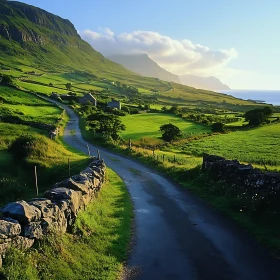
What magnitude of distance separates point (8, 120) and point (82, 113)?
36999 millimetres

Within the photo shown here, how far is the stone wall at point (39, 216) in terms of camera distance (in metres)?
10.4

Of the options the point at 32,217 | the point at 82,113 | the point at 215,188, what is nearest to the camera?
the point at 32,217

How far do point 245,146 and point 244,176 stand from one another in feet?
144

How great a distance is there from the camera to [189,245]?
15.5 m

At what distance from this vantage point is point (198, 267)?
43.5 ft

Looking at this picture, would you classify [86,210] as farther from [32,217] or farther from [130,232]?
[32,217]

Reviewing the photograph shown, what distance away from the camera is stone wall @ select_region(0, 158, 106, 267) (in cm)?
1041

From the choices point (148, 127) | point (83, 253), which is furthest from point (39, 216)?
point (148, 127)

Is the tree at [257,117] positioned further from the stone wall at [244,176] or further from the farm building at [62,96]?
the stone wall at [244,176]

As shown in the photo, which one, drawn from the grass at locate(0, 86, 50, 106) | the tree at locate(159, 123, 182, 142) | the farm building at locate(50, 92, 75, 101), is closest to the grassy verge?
the tree at locate(159, 123, 182, 142)

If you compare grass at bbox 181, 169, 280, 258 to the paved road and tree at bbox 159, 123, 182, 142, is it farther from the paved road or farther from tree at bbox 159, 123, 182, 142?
tree at bbox 159, 123, 182, 142

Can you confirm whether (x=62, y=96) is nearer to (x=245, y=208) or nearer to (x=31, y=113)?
(x=31, y=113)

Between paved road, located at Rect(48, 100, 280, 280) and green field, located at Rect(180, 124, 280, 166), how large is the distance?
28004 mm

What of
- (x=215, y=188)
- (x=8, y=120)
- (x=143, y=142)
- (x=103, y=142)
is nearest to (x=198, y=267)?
(x=215, y=188)
